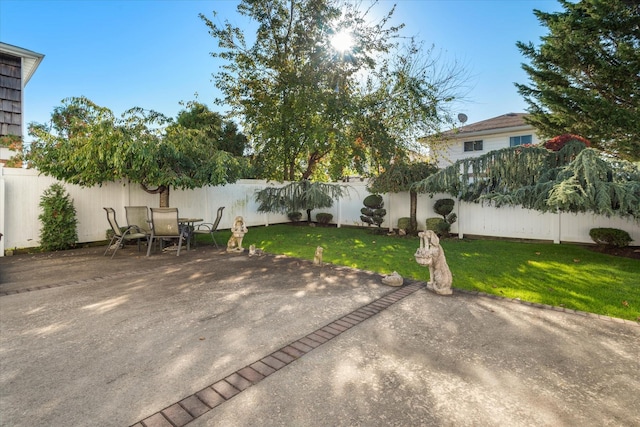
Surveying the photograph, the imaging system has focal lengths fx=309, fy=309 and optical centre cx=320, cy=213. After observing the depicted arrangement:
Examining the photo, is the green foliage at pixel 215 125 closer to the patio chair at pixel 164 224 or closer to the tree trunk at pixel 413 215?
the patio chair at pixel 164 224

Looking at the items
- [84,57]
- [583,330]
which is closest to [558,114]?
[583,330]

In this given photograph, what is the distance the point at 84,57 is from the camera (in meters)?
12.4

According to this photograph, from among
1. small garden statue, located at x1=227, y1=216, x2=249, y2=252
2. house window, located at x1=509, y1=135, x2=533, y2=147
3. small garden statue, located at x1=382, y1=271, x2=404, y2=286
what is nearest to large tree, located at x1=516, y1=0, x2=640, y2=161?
house window, located at x1=509, y1=135, x2=533, y2=147

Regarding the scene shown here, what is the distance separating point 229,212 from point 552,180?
10194 mm

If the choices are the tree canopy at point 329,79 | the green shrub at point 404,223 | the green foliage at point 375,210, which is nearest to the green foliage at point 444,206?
the green shrub at point 404,223

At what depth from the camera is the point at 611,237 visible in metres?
7.55

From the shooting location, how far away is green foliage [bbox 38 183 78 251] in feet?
24.6

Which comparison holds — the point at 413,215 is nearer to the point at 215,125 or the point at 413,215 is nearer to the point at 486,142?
the point at 215,125

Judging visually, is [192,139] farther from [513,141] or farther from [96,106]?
[513,141]

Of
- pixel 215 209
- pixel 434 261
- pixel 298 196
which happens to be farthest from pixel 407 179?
pixel 215 209

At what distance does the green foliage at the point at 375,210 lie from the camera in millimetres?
11723

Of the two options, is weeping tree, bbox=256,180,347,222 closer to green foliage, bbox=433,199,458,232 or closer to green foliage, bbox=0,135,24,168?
green foliage, bbox=433,199,458,232

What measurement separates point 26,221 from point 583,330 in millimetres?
10795

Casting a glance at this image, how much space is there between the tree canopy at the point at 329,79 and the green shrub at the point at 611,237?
704 cm
